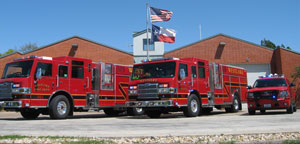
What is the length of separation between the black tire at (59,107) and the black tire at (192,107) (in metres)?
5.30

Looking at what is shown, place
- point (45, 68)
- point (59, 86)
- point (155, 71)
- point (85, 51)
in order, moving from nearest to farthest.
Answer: point (155, 71), point (45, 68), point (59, 86), point (85, 51)

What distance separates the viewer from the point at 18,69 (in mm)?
13742

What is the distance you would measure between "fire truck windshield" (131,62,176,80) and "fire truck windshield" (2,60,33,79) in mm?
4484

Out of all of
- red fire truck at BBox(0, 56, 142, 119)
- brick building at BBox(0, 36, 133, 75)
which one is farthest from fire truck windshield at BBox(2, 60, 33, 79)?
brick building at BBox(0, 36, 133, 75)

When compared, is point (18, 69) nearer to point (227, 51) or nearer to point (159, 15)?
point (159, 15)

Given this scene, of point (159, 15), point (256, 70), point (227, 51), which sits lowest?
point (256, 70)

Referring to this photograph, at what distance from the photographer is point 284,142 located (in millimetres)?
5965

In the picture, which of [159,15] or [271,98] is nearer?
[271,98]

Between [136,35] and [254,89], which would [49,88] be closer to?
[254,89]

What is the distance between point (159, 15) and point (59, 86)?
10286 mm

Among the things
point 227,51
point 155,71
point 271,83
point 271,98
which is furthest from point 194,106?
point 227,51

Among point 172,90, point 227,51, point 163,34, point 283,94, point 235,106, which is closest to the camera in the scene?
point 172,90

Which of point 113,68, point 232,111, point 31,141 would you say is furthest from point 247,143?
point 232,111

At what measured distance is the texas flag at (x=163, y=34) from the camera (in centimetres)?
2167
